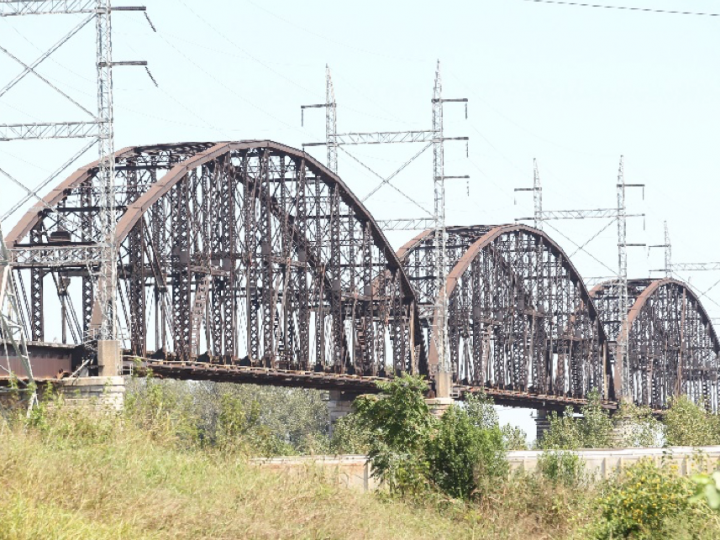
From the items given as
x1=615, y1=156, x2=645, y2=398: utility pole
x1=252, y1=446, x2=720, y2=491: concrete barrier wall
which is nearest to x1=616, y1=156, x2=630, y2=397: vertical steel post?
x1=615, y1=156, x2=645, y2=398: utility pole

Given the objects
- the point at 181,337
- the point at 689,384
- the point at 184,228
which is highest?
the point at 184,228

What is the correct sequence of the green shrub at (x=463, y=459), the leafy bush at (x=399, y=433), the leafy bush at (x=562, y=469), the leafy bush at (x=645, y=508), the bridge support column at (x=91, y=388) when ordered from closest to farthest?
the leafy bush at (x=645, y=508) < the green shrub at (x=463, y=459) < the leafy bush at (x=399, y=433) < the leafy bush at (x=562, y=469) < the bridge support column at (x=91, y=388)

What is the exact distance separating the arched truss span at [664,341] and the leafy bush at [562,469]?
8338cm

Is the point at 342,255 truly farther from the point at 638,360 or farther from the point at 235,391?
the point at 638,360

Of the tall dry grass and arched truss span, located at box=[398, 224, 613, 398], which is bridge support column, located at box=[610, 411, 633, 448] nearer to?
arched truss span, located at box=[398, 224, 613, 398]

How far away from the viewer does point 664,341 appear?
154625mm

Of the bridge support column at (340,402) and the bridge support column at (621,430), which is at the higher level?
the bridge support column at (340,402)

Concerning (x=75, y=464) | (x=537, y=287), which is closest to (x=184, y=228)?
(x=75, y=464)

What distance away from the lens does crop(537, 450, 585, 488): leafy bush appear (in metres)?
43.2

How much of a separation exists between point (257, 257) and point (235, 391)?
64.2 metres

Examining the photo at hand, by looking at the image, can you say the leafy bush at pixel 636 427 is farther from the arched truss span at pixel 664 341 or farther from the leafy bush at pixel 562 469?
the leafy bush at pixel 562 469

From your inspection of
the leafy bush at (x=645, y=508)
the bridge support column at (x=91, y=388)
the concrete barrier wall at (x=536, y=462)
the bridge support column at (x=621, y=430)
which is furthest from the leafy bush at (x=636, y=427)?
the leafy bush at (x=645, y=508)

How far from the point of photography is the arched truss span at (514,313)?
99.7 metres

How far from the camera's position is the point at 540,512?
39.4m
